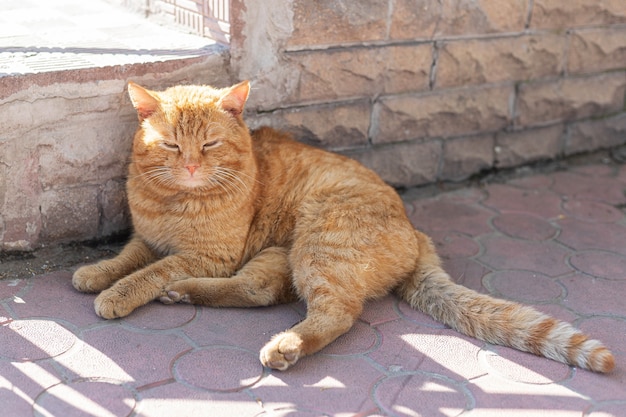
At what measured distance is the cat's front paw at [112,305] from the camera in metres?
3.54

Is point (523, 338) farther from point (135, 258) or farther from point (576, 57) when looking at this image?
point (576, 57)

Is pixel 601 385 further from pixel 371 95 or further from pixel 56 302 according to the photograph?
pixel 56 302

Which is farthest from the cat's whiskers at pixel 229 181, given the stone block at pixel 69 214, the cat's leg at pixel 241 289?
the stone block at pixel 69 214

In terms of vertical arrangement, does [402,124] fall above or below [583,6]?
below

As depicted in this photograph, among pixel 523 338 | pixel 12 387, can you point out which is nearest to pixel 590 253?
pixel 523 338

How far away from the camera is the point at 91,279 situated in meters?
3.79

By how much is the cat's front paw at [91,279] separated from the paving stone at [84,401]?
770 millimetres

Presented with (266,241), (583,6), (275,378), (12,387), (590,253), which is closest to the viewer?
(12,387)

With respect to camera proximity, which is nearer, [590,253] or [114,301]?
[114,301]

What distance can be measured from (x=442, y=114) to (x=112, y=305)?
109 inches

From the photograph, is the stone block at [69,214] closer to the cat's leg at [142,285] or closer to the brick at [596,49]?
the cat's leg at [142,285]

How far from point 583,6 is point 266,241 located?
3091 millimetres

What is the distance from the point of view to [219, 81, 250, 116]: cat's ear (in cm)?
385

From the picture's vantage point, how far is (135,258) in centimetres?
405
